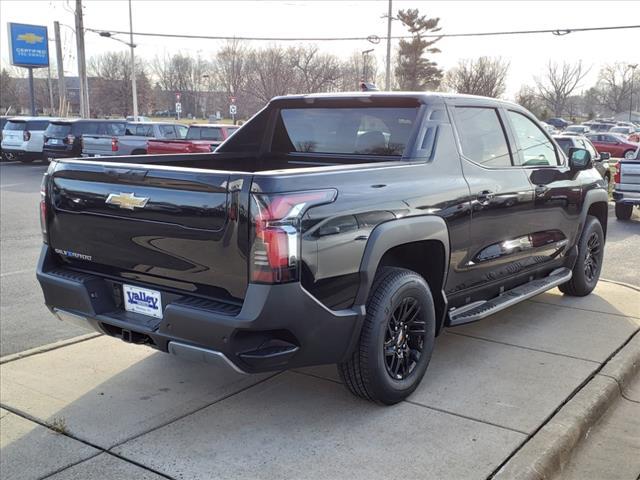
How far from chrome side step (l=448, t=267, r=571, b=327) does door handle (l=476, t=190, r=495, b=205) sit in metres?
0.75

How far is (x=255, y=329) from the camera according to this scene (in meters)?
3.13

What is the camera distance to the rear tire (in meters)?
13.2

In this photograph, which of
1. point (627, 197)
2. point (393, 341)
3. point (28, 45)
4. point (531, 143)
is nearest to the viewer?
point (393, 341)

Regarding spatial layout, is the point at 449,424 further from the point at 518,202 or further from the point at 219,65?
the point at 219,65

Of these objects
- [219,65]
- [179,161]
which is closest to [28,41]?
[219,65]

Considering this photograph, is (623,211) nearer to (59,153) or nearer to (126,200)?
(126,200)

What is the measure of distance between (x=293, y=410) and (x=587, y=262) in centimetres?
388

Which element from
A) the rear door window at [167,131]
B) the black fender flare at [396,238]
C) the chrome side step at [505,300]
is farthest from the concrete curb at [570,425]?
the rear door window at [167,131]

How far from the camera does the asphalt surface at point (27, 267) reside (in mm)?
5516

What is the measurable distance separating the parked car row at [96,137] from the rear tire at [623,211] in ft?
31.7

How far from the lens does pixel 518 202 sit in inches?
196

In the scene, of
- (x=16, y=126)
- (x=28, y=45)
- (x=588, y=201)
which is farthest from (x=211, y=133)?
(x=28, y=45)

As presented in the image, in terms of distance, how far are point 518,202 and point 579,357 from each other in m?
1.23

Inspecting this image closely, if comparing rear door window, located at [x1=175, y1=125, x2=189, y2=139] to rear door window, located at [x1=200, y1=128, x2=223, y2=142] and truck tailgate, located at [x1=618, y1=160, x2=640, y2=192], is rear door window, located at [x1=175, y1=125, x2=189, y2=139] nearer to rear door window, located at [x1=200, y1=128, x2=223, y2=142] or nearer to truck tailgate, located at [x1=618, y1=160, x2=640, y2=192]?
rear door window, located at [x1=200, y1=128, x2=223, y2=142]
